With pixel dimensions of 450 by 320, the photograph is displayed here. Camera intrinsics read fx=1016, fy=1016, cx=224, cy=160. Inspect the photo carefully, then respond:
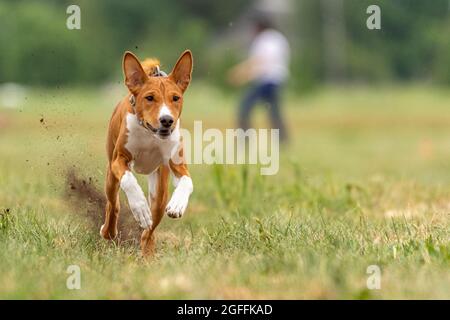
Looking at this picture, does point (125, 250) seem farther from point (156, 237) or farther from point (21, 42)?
point (21, 42)

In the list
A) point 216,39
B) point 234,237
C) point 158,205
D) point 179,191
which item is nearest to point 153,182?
point 158,205

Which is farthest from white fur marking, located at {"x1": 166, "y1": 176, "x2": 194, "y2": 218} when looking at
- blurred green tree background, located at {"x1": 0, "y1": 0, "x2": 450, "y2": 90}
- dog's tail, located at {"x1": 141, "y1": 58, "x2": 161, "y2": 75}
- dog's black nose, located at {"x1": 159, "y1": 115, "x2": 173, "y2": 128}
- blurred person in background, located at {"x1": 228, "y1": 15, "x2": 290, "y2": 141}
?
blurred green tree background, located at {"x1": 0, "y1": 0, "x2": 450, "y2": 90}

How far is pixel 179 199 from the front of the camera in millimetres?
5988

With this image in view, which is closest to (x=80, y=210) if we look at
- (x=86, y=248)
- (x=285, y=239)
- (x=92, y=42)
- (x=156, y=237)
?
(x=156, y=237)

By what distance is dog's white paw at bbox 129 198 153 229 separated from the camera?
19.5 ft

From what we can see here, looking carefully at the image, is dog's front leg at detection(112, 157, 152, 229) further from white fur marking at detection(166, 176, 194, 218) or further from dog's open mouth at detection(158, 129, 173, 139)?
dog's open mouth at detection(158, 129, 173, 139)

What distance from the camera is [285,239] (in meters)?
5.98

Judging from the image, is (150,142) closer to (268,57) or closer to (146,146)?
(146,146)

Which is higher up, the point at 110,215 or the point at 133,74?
the point at 133,74

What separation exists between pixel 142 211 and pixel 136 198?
0.09 meters

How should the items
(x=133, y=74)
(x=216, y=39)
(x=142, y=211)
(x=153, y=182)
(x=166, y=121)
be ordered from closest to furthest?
(x=166, y=121) < (x=142, y=211) < (x=133, y=74) < (x=153, y=182) < (x=216, y=39)

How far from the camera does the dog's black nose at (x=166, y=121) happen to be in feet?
19.1

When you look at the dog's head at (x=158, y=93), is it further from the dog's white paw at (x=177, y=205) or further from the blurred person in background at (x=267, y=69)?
the blurred person in background at (x=267, y=69)
